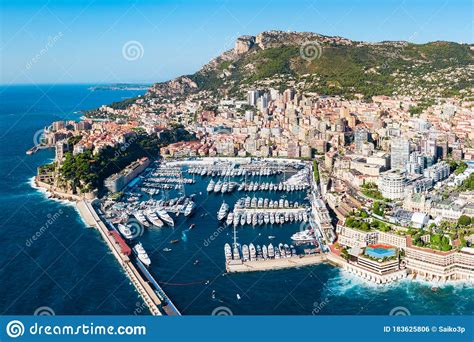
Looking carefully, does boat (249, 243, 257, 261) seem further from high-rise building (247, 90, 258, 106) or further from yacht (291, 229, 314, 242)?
high-rise building (247, 90, 258, 106)

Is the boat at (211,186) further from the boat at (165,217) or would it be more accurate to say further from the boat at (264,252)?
the boat at (264,252)

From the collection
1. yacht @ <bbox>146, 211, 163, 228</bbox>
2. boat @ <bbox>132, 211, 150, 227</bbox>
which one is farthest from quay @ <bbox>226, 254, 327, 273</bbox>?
boat @ <bbox>132, 211, 150, 227</bbox>

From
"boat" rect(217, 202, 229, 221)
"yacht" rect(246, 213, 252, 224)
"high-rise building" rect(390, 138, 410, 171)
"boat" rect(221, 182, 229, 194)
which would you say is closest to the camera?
"yacht" rect(246, 213, 252, 224)

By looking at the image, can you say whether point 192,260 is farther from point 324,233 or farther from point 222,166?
point 222,166

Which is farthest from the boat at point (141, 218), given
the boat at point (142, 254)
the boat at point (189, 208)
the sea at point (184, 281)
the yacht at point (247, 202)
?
the yacht at point (247, 202)

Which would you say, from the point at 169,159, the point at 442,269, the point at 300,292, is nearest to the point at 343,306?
the point at 300,292

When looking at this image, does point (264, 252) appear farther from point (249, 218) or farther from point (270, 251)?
point (249, 218)

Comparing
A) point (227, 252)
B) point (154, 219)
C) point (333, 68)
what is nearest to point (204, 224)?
point (154, 219)
